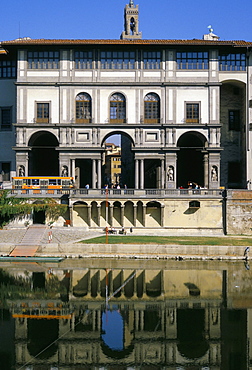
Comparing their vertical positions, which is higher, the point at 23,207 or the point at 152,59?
the point at 152,59

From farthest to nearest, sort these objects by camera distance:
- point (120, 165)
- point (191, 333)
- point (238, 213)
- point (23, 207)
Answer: point (120, 165) → point (238, 213) → point (23, 207) → point (191, 333)

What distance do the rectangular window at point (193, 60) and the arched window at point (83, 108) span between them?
44.0ft

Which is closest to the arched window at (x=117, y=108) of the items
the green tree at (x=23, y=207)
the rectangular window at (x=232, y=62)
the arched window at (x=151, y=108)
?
the arched window at (x=151, y=108)

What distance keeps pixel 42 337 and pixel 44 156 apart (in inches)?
1790

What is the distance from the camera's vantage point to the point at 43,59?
62750mm

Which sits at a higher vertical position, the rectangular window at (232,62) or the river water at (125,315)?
the rectangular window at (232,62)

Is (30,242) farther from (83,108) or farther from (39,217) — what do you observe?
(83,108)

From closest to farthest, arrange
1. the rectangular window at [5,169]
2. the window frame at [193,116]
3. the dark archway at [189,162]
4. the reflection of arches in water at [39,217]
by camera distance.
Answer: the reflection of arches in water at [39,217] < the window frame at [193,116] < the rectangular window at [5,169] < the dark archway at [189,162]

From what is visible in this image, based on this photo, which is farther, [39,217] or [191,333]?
[39,217]

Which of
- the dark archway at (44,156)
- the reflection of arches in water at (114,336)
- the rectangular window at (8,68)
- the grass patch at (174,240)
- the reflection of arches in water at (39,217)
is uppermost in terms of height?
the rectangular window at (8,68)

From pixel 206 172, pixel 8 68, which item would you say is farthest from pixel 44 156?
pixel 206 172

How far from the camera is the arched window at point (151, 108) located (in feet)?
206

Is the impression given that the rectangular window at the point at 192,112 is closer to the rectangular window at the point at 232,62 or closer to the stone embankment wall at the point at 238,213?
the rectangular window at the point at 232,62

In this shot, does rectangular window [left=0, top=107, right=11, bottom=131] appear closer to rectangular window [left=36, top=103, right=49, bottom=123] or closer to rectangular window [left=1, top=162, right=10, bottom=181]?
rectangular window [left=1, top=162, right=10, bottom=181]
